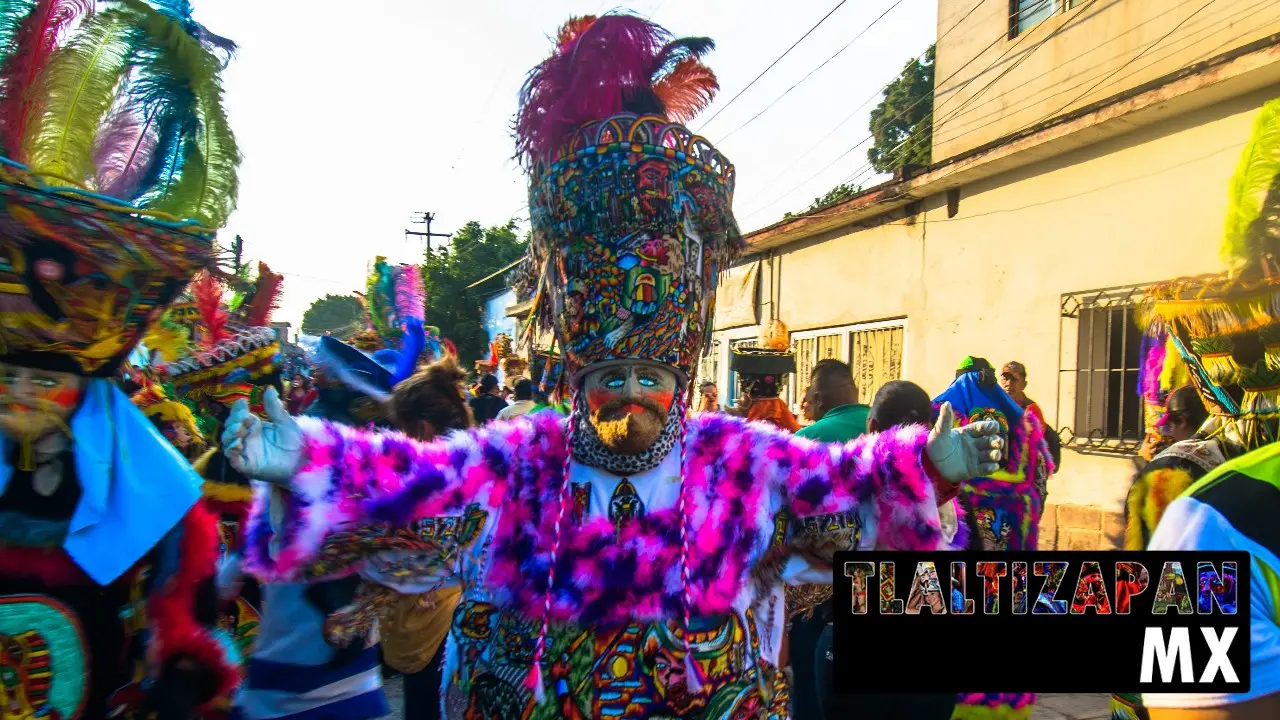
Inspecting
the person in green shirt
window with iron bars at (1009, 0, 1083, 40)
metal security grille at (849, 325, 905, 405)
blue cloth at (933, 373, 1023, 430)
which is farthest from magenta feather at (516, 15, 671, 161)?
metal security grille at (849, 325, 905, 405)

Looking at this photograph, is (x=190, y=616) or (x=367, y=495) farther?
(x=190, y=616)

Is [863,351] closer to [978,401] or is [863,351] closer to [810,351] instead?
[810,351]

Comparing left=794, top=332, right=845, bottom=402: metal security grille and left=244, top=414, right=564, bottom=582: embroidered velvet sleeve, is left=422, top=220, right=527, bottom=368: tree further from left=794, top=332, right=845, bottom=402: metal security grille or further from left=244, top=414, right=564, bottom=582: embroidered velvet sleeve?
left=244, top=414, right=564, bottom=582: embroidered velvet sleeve

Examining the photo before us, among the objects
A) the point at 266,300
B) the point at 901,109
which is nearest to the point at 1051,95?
the point at 266,300

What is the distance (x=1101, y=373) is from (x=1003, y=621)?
230 inches

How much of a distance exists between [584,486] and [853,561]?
2.42ft

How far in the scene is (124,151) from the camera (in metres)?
2.29

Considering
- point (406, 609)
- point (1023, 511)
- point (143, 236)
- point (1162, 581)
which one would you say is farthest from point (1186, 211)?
point (143, 236)

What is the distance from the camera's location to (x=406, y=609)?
8.51 ft

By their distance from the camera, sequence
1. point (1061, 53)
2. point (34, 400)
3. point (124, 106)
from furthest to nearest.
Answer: point (1061, 53) → point (124, 106) → point (34, 400)

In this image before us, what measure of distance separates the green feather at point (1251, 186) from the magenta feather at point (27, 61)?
296 centimetres

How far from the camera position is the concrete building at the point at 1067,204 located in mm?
6422

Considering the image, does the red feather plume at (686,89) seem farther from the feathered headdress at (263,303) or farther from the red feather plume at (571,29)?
the feathered headdress at (263,303)

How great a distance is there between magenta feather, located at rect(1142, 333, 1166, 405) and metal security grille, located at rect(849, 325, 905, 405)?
6.47 m
